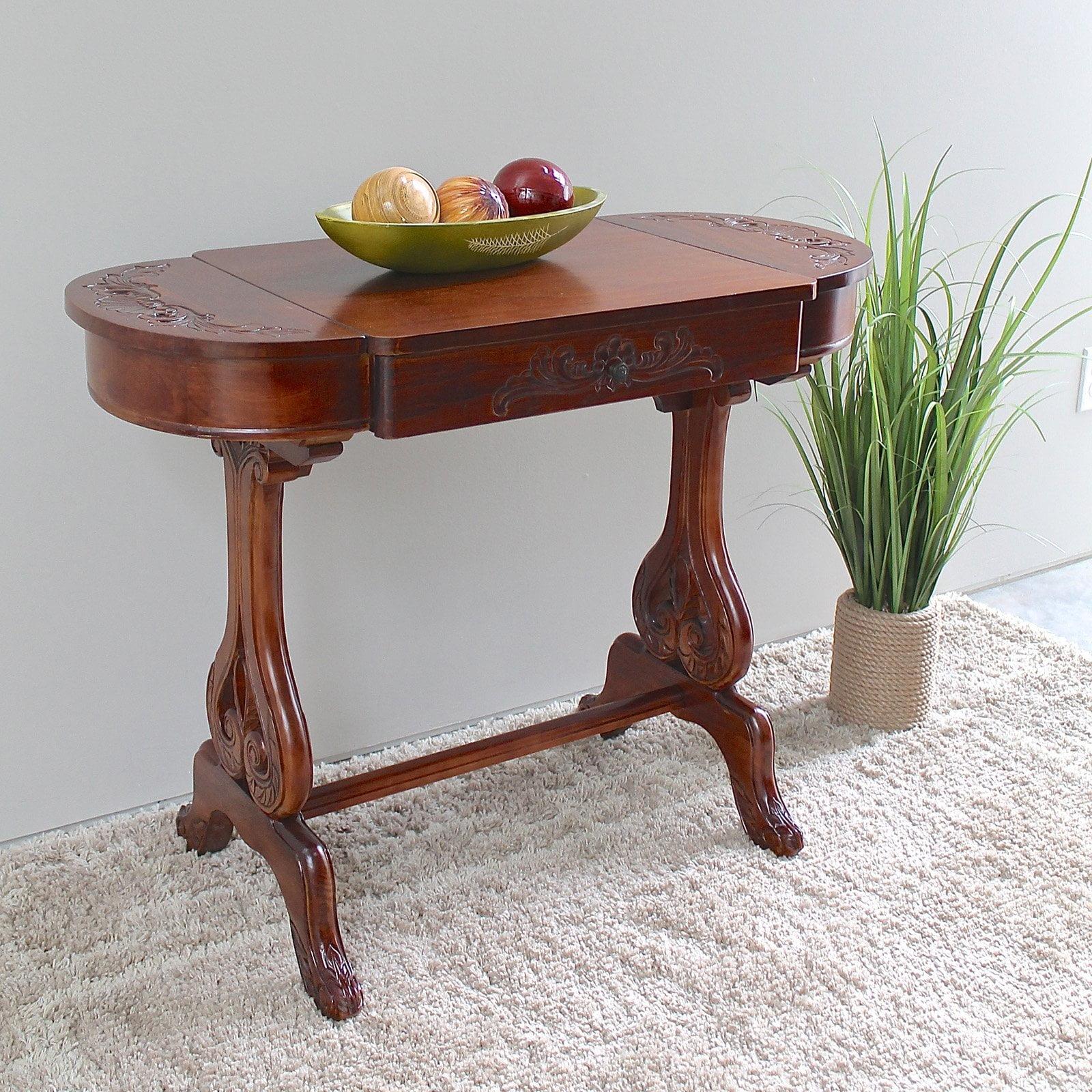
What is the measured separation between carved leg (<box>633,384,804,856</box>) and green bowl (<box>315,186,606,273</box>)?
1.21ft

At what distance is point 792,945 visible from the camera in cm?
180

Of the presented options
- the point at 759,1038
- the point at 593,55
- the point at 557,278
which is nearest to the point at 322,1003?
the point at 759,1038

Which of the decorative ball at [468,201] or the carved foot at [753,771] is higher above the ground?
the decorative ball at [468,201]

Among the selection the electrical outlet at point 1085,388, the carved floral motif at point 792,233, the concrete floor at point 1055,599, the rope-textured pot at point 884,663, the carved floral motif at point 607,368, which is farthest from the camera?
the electrical outlet at point 1085,388

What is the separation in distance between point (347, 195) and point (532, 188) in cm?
43

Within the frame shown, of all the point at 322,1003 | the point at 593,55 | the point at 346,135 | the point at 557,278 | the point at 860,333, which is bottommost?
the point at 322,1003

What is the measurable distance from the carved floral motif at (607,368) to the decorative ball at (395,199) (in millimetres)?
260

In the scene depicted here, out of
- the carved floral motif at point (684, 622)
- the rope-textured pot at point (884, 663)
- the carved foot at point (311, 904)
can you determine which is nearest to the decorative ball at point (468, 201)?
the carved floral motif at point (684, 622)

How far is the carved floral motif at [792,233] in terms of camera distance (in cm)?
179

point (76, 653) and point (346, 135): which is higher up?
point (346, 135)

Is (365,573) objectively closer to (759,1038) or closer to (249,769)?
(249,769)

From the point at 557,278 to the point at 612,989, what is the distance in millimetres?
941

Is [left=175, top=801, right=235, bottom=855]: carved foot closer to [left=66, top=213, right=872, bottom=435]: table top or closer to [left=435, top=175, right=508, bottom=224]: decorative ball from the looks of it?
[left=66, top=213, right=872, bottom=435]: table top

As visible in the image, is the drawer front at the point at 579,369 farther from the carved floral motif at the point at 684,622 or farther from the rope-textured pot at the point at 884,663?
the rope-textured pot at the point at 884,663
